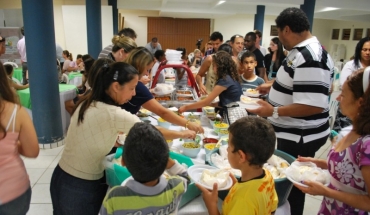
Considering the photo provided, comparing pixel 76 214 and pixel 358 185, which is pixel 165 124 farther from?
pixel 358 185

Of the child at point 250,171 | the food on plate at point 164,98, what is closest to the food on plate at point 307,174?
the child at point 250,171

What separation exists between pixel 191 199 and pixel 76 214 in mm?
601

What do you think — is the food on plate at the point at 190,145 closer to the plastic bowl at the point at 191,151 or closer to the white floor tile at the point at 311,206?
the plastic bowl at the point at 191,151

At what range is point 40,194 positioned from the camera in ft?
8.89

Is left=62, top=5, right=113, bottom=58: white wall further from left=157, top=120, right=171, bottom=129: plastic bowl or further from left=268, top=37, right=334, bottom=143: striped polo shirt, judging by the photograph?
left=268, top=37, right=334, bottom=143: striped polo shirt

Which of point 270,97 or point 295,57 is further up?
point 295,57

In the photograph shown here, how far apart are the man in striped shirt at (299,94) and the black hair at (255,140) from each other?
644 mm

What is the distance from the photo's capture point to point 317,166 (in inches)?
56.6

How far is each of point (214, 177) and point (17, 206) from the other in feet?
3.08

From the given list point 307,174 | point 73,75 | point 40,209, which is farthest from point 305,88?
point 73,75

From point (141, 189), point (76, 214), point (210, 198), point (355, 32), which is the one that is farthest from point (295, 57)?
point (355, 32)

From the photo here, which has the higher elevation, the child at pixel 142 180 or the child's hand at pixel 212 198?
the child at pixel 142 180

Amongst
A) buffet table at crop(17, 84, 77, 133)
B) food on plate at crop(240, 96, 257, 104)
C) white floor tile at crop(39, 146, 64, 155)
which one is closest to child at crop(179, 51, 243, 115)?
food on plate at crop(240, 96, 257, 104)

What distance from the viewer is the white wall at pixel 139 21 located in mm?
12602
